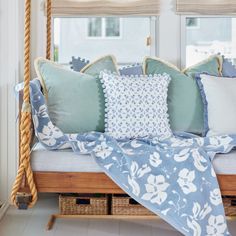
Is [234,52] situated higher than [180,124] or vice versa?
[234,52]

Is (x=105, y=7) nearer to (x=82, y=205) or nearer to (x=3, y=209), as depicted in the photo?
(x=82, y=205)

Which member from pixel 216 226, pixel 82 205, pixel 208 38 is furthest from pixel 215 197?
pixel 208 38

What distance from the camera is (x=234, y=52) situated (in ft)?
12.1

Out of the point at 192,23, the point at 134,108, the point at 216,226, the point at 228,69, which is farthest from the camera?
the point at 192,23

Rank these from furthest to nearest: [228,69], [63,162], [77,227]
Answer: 1. [228,69]
2. [77,227]
3. [63,162]

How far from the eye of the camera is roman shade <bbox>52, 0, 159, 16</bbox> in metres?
3.46

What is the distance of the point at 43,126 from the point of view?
258cm

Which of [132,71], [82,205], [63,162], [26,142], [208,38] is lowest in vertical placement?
[82,205]

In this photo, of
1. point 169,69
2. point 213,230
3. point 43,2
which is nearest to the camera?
point 213,230

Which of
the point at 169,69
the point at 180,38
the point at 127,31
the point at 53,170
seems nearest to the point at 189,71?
the point at 169,69

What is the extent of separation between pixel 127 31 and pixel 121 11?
21 centimetres

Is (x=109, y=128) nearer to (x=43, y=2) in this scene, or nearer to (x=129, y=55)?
(x=129, y=55)

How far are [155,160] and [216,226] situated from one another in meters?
0.46

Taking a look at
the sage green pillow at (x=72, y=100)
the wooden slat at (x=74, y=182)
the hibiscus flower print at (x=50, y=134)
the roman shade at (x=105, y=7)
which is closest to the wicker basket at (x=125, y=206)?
the sage green pillow at (x=72, y=100)
